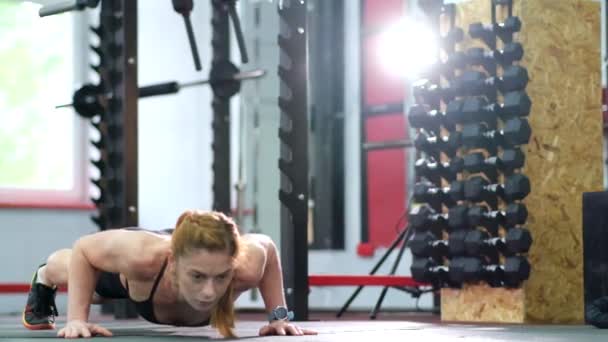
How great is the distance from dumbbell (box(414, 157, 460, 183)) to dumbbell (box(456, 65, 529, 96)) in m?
0.32

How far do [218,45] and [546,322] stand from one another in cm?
255

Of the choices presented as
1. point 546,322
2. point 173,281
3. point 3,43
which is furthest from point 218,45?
point 173,281

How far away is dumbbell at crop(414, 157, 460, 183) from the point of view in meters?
4.59

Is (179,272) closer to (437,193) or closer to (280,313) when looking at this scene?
(280,313)

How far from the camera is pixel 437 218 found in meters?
4.62

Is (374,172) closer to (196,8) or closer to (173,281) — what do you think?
(196,8)

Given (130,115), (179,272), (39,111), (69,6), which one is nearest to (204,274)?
(179,272)

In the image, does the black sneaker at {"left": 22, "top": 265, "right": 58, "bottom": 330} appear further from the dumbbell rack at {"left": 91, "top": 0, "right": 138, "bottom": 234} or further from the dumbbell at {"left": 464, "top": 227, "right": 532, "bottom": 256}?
the dumbbell at {"left": 464, "top": 227, "right": 532, "bottom": 256}

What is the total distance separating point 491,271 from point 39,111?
3855 mm

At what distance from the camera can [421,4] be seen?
4.74 metres

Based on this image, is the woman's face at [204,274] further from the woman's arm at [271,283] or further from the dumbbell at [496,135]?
the dumbbell at [496,135]

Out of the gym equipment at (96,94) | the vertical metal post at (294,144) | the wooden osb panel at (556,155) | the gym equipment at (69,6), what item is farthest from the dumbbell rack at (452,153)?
the gym equipment at (69,6)

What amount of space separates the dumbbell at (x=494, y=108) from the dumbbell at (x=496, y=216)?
0.37m

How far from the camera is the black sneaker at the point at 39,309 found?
148 inches
